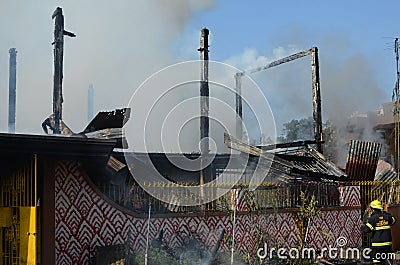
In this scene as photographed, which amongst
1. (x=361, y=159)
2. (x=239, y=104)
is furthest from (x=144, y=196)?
(x=239, y=104)

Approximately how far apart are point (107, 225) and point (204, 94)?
19.0 feet

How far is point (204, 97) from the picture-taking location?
15.9 metres

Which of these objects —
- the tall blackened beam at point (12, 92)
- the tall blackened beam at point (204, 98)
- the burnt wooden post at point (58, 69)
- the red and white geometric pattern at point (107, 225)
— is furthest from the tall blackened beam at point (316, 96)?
the tall blackened beam at point (12, 92)

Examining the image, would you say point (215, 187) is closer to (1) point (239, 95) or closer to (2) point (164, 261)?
(2) point (164, 261)

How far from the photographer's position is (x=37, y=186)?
10.4m

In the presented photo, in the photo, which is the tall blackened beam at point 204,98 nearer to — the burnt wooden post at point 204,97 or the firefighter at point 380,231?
the burnt wooden post at point 204,97

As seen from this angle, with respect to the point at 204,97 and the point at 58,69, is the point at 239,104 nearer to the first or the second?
the point at 204,97

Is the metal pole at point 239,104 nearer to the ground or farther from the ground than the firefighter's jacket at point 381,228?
farther from the ground

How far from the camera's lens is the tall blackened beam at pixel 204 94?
15589 millimetres

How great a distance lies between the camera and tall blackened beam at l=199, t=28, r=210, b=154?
15589mm

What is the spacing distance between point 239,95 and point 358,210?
7552 millimetres

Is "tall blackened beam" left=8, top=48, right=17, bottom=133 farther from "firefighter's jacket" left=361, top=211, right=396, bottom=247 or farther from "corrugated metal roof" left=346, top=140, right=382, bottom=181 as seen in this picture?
"firefighter's jacket" left=361, top=211, right=396, bottom=247

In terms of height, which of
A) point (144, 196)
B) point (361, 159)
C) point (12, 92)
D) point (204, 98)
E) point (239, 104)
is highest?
point (12, 92)

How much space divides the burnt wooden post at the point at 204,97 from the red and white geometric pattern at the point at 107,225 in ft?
8.53
